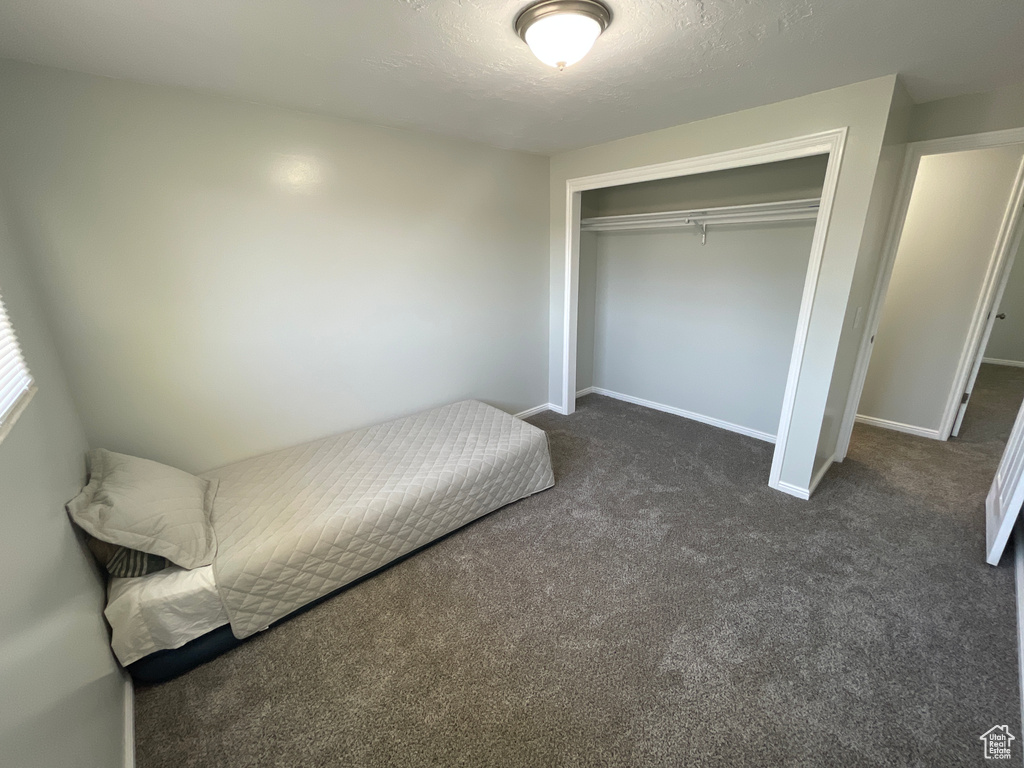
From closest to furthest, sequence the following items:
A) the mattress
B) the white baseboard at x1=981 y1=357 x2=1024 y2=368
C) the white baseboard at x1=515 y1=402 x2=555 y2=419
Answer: the mattress
the white baseboard at x1=515 y1=402 x2=555 y2=419
the white baseboard at x1=981 y1=357 x2=1024 y2=368

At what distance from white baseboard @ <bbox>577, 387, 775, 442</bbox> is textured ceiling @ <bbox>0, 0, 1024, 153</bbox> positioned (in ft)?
7.56

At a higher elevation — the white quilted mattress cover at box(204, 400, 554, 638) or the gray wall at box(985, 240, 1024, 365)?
the gray wall at box(985, 240, 1024, 365)

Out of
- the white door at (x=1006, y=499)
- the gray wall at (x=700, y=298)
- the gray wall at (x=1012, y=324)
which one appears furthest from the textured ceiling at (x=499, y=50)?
the gray wall at (x=1012, y=324)

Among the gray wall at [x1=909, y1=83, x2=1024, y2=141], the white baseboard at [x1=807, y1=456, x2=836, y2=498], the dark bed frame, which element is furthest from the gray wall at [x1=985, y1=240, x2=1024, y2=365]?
the dark bed frame

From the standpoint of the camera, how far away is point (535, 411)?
13.0ft

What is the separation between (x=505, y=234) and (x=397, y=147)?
→ 1.02 meters

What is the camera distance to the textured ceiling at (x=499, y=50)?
131 centimetres

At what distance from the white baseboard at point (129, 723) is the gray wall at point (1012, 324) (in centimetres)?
826

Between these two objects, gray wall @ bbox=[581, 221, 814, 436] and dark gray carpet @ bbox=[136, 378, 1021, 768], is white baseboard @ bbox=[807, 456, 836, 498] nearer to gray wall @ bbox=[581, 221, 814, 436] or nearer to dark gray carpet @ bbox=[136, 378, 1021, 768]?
dark gray carpet @ bbox=[136, 378, 1021, 768]

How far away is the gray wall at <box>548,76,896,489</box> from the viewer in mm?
1936

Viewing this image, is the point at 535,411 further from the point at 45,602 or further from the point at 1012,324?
the point at 1012,324

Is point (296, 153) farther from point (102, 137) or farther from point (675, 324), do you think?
point (675, 324)

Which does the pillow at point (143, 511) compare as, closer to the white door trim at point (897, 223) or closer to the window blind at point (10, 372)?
the window blind at point (10, 372)

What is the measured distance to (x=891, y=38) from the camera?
59.5 inches
